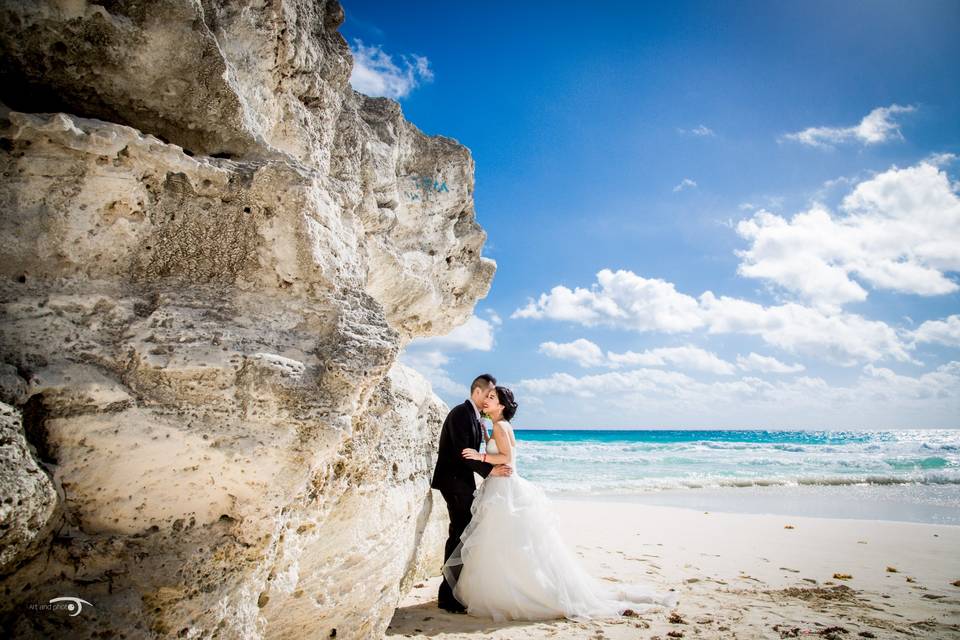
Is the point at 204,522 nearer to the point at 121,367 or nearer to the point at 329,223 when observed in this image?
the point at 121,367

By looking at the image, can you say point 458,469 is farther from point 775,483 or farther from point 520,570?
point 775,483

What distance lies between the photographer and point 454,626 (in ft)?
14.2

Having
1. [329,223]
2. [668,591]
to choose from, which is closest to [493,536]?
[668,591]

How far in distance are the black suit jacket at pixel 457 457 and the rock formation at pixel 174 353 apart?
1187mm

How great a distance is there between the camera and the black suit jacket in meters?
4.92

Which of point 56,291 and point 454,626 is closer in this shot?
point 56,291

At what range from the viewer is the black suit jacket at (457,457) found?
16.1ft

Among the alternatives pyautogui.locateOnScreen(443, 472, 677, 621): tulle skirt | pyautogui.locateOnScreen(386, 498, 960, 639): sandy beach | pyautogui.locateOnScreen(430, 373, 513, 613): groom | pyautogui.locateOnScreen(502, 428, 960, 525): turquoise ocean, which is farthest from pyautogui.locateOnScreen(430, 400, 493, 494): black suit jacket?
pyautogui.locateOnScreen(502, 428, 960, 525): turquoise ocean

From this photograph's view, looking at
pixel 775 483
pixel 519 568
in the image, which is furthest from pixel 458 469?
pixel 775 483

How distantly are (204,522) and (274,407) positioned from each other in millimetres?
616

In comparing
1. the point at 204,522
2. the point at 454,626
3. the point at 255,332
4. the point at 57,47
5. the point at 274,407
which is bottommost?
the point at 454,626

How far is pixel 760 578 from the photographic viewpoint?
590 cm

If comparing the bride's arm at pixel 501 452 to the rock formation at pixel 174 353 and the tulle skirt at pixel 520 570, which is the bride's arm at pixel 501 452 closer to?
the tulle skirt at pixel 520 570

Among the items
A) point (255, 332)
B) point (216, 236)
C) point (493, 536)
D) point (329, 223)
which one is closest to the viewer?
point (255, 332)
